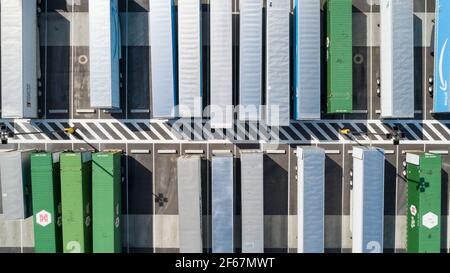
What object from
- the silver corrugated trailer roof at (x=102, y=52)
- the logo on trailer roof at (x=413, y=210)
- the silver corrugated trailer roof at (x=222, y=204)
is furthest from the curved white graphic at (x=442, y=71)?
the silver corrugated trailer roof at (x=102, y=52)

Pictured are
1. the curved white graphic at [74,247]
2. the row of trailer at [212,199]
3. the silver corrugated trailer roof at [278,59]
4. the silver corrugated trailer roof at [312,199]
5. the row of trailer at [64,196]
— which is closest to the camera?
the row of trailer at [64,196]

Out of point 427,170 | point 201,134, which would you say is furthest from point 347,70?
point 201,134

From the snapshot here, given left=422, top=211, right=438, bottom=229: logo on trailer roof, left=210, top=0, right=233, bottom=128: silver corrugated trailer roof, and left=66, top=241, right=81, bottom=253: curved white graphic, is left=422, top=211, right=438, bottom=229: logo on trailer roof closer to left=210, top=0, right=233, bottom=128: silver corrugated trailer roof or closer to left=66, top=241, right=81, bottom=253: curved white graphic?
left=210, top=0, right=233, bottom=128: silver corrugated trailer roof

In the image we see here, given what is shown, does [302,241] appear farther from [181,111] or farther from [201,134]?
[181,111]

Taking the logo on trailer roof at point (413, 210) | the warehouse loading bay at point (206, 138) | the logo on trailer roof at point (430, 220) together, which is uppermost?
the warehouse loading bay at point (206, 138)

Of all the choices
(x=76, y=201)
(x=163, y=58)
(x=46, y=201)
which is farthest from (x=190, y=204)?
(x=163, y=58)

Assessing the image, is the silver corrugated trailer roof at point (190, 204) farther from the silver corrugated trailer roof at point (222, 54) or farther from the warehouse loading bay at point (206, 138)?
the silver corrugated trailer roof at point (222, 54)

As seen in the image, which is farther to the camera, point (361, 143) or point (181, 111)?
point (361, 143)
